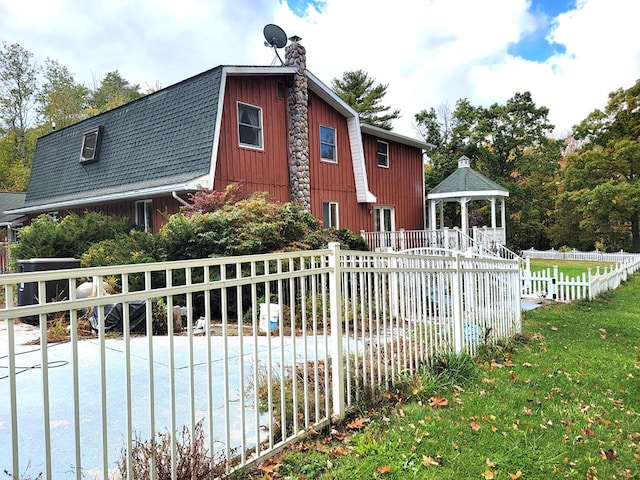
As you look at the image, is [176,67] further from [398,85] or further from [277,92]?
[277,92]

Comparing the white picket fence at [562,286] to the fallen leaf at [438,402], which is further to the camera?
the white picket fence at [562,286]

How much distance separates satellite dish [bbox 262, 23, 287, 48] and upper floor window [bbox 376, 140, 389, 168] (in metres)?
6.02

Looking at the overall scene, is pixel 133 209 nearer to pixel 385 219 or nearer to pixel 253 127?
pixel 253 127

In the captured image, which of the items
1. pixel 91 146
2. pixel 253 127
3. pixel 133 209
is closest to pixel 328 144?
pixel 253 127

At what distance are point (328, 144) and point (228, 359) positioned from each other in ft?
41.3

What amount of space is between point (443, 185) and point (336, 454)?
60.4ft

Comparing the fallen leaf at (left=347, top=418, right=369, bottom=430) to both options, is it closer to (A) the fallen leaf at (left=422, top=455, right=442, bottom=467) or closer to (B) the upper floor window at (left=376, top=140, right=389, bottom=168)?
(A) the fallen leaf at (left=422, top=455, right=442, bottom=467)

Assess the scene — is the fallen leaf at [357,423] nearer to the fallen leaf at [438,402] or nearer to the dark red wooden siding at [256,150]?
the fallen leaf at [438,402]

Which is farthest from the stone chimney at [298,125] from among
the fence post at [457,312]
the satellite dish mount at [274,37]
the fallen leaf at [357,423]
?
the fallen leaf at [357,423]

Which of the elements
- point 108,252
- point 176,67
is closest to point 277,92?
point 108,252

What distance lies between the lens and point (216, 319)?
859cm

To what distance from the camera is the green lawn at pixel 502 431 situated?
110 inches

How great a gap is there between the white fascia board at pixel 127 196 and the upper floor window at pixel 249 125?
2716mm

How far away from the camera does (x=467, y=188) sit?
19.1 metres
